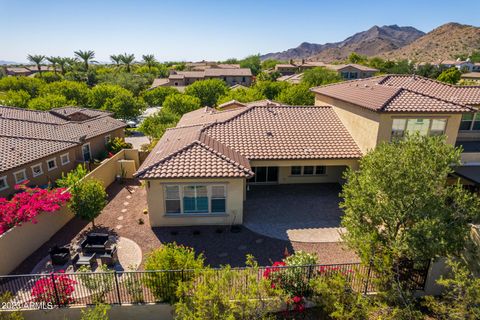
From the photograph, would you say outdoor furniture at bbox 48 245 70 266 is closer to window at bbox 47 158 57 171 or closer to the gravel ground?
the gravel ground

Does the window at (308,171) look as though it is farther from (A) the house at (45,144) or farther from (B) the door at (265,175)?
(A) the house at (45,144)

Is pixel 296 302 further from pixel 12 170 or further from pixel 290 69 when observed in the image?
pixel 290 69

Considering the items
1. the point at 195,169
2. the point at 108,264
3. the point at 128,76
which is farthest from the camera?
the point at 128,76

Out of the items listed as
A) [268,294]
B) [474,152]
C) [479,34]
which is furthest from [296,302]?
[479,34]

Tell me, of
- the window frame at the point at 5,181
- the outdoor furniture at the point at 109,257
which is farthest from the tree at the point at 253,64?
the outdoor furniture at the point at 109,257

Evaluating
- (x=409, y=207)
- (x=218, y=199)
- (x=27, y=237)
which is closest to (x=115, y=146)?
(x=27, y=237)

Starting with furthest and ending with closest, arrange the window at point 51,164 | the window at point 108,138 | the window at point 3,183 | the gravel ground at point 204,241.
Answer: the window at point 108,138
the window at point 51,164
the window at point 3,183
the gravel ground at point 204,241
